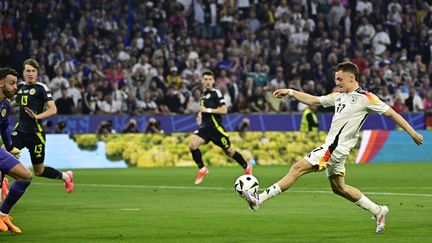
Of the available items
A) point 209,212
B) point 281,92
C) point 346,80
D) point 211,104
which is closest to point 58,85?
point 211,104

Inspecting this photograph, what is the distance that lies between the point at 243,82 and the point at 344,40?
508cm

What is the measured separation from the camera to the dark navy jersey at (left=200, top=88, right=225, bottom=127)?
24641mm

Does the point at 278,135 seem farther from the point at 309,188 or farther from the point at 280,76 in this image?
the point at 309,188

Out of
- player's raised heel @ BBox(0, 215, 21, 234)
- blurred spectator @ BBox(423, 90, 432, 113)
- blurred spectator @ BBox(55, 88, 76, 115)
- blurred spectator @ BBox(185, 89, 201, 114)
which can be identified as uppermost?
player's raised heel @ BBox(0, 215, 21, 234)

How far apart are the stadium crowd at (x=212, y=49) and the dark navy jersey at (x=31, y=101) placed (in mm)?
13860

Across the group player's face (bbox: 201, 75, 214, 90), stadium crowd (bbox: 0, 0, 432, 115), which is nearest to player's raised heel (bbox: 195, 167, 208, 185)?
player's face (bbox: 201, 75, 214, 90)

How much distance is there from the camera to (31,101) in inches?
720

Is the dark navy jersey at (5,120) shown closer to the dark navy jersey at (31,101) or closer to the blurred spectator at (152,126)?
the dark navy jersey at (31,101)

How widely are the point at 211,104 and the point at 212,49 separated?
41.4ft

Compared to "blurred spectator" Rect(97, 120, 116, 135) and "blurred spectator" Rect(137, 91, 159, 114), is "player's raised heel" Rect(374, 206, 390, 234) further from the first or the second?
"blurred spectator" Rect(137, 91, 159, 114)

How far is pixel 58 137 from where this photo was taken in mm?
30953

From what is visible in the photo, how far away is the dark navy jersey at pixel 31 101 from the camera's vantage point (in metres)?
18.2

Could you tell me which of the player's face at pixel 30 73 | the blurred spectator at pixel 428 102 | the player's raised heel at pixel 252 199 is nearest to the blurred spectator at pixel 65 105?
the blurred spectator at pixel 428 102

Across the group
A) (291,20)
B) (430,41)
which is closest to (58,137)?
(291,20)
